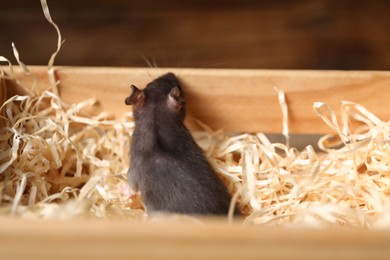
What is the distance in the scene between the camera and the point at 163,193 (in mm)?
1685

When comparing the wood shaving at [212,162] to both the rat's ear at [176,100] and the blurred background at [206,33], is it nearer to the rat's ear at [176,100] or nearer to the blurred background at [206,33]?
the rat's ear at [176,100]

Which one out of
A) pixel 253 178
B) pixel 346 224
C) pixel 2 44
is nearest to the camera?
pixel 346 224

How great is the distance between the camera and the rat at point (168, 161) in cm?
167

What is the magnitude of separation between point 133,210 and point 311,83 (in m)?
0.74

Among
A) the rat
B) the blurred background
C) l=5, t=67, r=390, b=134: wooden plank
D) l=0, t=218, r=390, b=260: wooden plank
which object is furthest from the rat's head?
the blurred background

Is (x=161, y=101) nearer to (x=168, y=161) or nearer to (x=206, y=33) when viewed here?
(x=168, y=161)

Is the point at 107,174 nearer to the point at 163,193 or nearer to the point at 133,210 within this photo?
the point at 133,210

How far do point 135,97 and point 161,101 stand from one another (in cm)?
9

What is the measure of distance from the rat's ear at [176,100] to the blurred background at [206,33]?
1.06m

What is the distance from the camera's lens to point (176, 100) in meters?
1.91

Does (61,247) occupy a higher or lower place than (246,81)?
lower

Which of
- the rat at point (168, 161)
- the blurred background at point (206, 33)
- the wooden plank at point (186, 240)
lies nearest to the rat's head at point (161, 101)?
the rat at point (168, 161)

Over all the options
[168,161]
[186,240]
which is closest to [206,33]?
[168,161]

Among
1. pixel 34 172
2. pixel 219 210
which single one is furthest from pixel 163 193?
pixel 34 172
